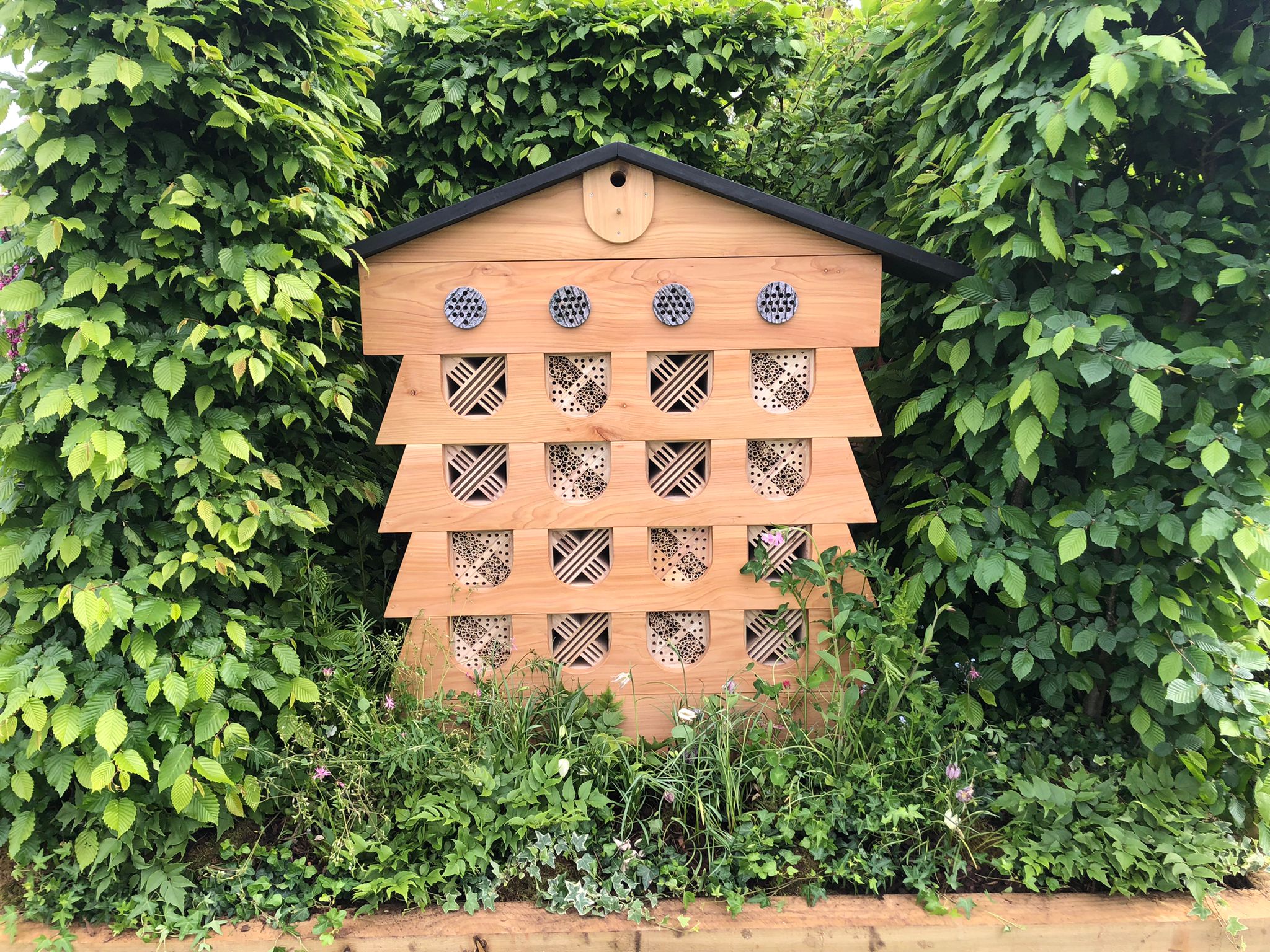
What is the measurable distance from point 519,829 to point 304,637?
1.01m

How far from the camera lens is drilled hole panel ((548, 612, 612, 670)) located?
2.64 metres

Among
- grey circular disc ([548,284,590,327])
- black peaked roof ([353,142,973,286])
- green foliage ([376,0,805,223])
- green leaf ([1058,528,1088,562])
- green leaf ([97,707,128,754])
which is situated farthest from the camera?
green foliage ([376,0,805,223])

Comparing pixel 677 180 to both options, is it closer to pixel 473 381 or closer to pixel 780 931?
pixel 473 381

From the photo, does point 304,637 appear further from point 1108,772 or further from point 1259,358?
point 1259,358

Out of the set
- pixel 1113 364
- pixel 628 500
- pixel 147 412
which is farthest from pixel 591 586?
pixel 1113 364

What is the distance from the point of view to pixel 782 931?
198cm

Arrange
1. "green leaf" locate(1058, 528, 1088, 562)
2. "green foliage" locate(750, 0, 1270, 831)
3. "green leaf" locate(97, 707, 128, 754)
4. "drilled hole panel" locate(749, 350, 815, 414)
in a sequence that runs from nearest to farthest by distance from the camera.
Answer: "green leaf" locate(97, 707, 128, 754) → "green foliage" locate(750, 0, 1270, 831) → "green leaf" locate(1058, 528, 1088, 562) → "drilled hole panel" locate(749, 350, 815, 414)

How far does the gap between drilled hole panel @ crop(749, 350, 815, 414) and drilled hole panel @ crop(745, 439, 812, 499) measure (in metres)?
0.14

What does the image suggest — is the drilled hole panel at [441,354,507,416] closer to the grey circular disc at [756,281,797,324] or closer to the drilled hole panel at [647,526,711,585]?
the drilled hole panel at [647,526,711,585]

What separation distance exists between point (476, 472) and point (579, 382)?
1.71ft

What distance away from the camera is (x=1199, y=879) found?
201cm

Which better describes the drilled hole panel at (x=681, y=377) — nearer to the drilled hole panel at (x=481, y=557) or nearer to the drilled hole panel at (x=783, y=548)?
the drilled hole panel at (x=783, y=548)

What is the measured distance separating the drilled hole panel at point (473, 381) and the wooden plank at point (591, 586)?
1.60 ft

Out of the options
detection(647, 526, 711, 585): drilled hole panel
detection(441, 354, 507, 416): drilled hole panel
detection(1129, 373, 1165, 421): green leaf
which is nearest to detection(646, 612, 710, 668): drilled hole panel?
detection(647, 526, 711, 585): drilled hole panel
